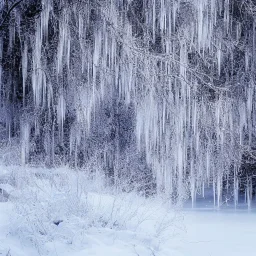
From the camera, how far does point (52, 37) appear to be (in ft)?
32.3

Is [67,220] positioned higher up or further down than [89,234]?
higher up

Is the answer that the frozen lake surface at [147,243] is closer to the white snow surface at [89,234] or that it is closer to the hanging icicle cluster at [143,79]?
the white snow surface at [89,234]

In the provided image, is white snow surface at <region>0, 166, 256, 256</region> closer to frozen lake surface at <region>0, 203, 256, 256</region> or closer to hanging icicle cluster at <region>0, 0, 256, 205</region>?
frozen lake surface at <region>0, 203, 256, 256</region>

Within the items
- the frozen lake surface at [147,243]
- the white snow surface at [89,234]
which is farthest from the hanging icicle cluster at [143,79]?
the white snow surface at [89,234]

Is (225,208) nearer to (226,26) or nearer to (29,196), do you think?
(226,26)

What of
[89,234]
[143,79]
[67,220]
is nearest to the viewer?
[89,234]

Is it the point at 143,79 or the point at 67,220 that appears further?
the point at 143,79

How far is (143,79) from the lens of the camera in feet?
28.6

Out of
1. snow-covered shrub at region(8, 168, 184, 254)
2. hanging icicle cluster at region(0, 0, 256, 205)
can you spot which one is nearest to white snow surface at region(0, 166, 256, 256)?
snow-covered shrub at region(8, 168, 184, 254)

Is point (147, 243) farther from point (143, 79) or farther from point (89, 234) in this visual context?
point (143, 79)

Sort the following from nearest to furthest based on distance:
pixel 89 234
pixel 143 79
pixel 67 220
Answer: pixel 89 234 → pixel 67 220 → pixel 143 79

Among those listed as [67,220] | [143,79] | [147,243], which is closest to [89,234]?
[67,220]

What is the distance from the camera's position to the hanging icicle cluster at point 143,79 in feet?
29.7

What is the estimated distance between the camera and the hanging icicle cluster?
29.7ft
